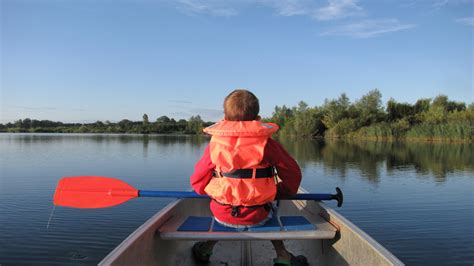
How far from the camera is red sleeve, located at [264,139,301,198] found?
2303mm

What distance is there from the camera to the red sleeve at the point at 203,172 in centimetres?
237

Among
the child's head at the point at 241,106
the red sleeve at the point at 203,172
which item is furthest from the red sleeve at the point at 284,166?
the red sleeve at the point at 203,172

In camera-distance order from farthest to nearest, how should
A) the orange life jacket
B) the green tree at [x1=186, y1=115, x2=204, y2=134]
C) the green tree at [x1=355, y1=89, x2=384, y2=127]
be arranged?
the green tree at [x1=186, y1=115, x2=204, y2=134] → the green tree at [x1=355, y1=89, x2=384, y2=127] → the orange life jacket

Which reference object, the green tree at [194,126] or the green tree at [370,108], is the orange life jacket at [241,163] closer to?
the green tree at [370,108]

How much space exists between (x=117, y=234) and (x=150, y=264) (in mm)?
2714

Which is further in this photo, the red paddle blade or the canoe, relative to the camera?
the red paddle blade

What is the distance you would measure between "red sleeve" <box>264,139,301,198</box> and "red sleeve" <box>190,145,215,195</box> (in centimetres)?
40

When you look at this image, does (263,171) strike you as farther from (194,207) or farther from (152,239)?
(194,207)

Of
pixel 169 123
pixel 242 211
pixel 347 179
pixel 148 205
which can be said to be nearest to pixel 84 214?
pixel 148 205

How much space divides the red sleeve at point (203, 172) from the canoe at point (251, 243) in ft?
1.09

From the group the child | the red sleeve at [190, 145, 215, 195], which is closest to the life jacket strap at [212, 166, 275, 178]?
the child

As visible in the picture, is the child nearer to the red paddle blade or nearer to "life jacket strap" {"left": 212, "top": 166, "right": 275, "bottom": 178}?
"life jacket strap" {"left": 212, "top": 166, "right": 275, "bottom": 178}

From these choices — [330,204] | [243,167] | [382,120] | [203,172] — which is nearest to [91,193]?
[203,172]

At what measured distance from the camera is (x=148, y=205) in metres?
6.54
